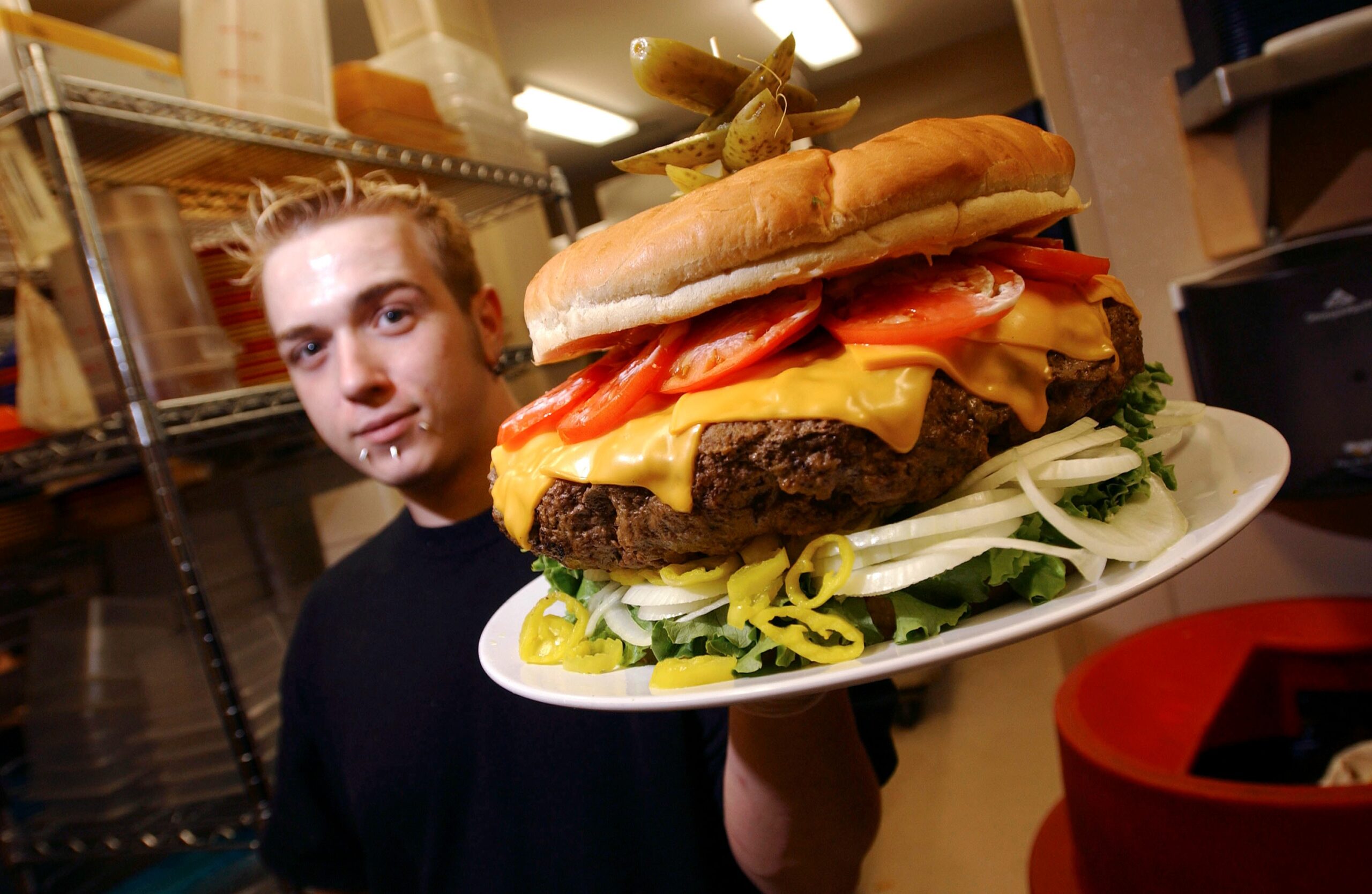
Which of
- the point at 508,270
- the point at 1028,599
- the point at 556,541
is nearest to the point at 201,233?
the point at 508,270

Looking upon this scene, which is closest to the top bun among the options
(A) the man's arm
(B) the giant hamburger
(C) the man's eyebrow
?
(B) the giant hamburger

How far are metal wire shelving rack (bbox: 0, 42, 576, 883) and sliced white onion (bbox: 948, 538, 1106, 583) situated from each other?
1.42 m

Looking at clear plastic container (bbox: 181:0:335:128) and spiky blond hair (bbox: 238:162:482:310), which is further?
clear plastic container (bbox: 181:0:335:128)

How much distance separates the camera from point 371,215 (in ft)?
4.46

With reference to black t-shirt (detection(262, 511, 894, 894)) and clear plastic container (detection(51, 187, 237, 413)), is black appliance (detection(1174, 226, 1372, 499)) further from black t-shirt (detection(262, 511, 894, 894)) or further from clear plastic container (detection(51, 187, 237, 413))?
clear plastic container (detection(51, 187, 237, 413))

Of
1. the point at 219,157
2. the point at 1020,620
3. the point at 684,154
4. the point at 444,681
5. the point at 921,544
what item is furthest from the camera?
the point at 219,157

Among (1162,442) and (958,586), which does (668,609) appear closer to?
(958,586)

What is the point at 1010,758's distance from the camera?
1.45 m

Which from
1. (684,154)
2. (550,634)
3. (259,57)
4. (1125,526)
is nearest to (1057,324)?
(1125,526)

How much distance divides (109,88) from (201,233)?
76 cm

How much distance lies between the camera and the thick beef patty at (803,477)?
69cm

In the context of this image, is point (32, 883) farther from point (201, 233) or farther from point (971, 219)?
point (971, 219)

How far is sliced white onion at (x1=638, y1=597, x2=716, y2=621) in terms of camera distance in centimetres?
76

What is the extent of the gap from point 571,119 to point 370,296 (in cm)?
48
